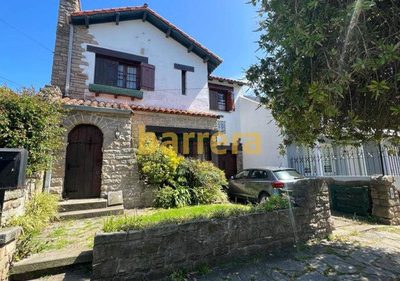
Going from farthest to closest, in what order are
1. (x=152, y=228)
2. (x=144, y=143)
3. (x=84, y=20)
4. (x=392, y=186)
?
(x=84, y=20) → (x=144, y=143) → (x=392, y=186) → (x=152, y=228)

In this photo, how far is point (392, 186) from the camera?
6684 millimetres

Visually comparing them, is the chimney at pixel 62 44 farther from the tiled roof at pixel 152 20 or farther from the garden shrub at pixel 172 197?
the garden shrub at pixel 172 197

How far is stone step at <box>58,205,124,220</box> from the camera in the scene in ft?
19.9

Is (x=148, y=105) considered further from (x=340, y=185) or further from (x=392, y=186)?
(x=392, y=186)

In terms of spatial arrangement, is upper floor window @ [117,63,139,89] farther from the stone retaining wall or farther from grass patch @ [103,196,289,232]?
the stone retaining wall

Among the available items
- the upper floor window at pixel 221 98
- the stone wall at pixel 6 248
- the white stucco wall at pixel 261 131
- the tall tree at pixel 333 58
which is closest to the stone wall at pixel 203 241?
the stone wall at pixel 6 248

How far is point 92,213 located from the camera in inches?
251

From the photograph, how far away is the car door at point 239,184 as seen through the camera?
9.62 metres

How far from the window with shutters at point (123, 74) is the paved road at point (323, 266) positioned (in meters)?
8.81

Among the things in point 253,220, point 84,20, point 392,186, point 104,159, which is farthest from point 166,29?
point 392,186

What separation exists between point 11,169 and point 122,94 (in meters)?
7.40

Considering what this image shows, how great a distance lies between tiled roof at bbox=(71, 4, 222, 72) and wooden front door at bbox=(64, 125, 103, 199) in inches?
227

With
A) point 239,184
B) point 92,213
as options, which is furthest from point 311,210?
point 92,213

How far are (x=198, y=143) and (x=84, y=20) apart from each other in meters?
7.71
